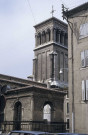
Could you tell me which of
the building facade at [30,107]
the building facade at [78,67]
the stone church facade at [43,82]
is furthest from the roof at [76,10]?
the stone church facade at [43,82]

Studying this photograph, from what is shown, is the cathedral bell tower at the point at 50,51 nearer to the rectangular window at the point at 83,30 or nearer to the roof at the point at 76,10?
the roof at the point at 76,10

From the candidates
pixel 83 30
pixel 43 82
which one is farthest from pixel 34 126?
pixel 43 82

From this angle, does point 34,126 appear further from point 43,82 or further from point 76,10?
point 43,82

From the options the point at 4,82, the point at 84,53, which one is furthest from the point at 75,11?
the point at 4,82

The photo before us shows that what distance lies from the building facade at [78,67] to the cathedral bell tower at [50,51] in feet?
102

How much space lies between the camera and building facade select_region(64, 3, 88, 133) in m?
23.2

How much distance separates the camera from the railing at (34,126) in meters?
25.3

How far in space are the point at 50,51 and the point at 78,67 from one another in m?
35.2

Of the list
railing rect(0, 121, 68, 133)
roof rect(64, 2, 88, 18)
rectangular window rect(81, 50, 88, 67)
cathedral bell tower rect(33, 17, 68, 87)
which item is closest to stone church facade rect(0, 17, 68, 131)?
cathedral bell tower rect(33, 17, 68, 87)

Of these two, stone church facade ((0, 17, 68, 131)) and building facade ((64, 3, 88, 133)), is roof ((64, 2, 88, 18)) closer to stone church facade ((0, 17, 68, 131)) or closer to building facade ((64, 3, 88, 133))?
building facade ((64, 3, 88, 133))

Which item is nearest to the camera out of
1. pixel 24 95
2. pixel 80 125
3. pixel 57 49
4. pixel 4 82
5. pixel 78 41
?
pixel 80 125

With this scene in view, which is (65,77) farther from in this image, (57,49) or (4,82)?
(4,82)

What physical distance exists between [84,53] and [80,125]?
6891mm

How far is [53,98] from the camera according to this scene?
93.7ft
